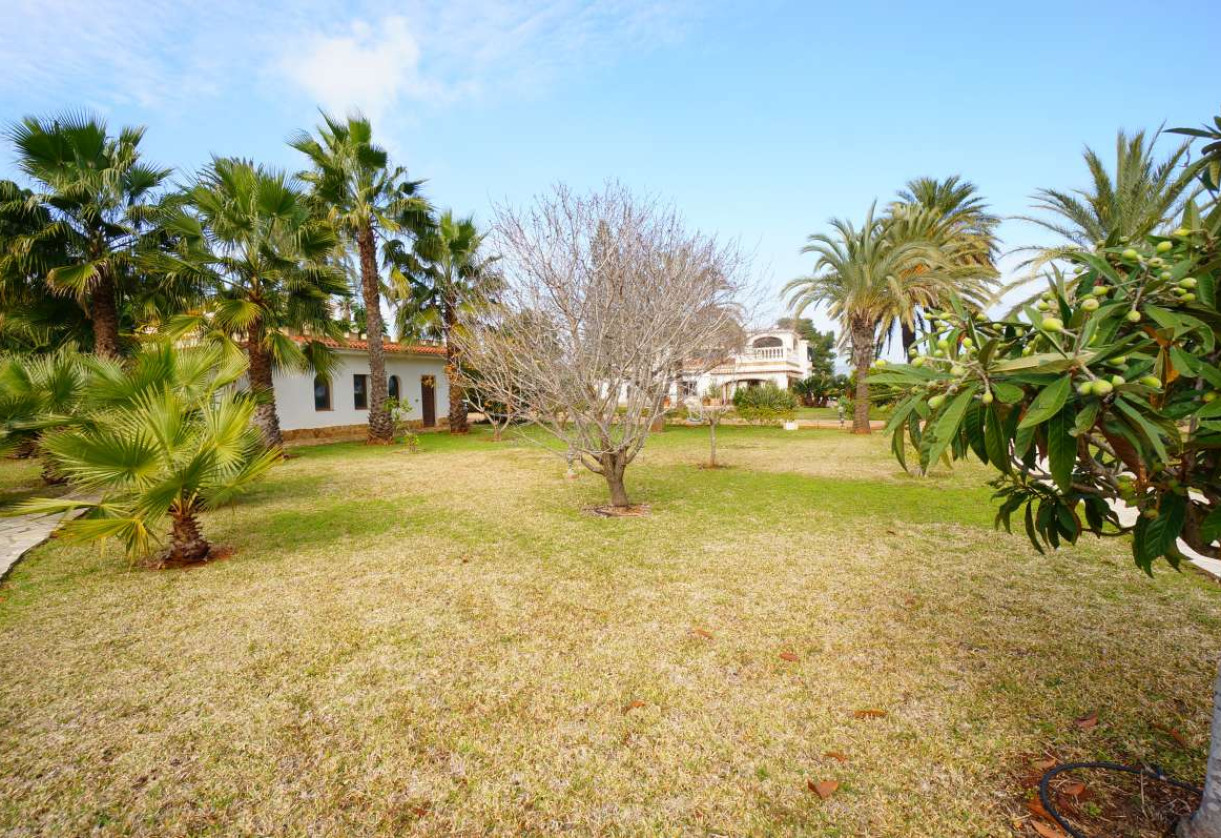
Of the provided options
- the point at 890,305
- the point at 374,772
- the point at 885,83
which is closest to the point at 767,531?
the point at 374,772

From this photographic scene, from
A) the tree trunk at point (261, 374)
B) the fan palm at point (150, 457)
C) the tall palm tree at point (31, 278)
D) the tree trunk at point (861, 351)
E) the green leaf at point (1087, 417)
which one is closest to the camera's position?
the green leaf at point (1087, 417)

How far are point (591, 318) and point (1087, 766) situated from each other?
611cm

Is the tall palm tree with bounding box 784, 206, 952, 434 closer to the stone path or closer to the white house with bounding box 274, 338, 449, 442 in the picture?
the white house with bounding box 274, 338, 449, 442

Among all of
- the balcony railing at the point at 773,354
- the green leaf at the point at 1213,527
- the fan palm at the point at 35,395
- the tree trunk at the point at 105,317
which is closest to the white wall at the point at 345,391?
the tree trunk at the point at 105,317

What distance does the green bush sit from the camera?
2492 centimetres

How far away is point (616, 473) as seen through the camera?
26.6 feet

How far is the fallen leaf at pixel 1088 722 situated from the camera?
2845mm

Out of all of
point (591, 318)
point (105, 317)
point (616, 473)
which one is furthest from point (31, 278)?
point (616, 473)

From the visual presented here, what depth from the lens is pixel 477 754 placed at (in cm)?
274

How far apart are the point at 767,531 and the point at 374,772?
17.4 feet

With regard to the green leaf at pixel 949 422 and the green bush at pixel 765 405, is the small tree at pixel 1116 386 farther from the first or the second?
the green bush at pixel 765 405

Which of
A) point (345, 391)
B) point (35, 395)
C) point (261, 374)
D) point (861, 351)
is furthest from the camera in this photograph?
point (861, 351)

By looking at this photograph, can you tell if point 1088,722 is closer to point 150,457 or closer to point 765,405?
point 150,457

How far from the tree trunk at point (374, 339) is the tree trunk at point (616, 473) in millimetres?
11875
